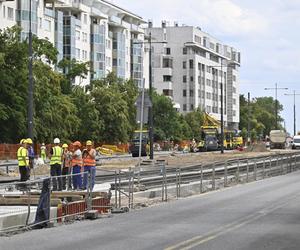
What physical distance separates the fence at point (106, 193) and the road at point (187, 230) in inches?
22.6

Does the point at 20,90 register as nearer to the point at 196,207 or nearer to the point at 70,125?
the point at 70,125

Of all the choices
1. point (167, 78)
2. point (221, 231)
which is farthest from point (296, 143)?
point (221, 231)

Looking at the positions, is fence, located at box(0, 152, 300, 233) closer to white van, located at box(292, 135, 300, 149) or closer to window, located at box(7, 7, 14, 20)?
window, located at box(7, 7, 14, 20)

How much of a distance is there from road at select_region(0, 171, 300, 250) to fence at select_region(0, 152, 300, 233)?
57 cm

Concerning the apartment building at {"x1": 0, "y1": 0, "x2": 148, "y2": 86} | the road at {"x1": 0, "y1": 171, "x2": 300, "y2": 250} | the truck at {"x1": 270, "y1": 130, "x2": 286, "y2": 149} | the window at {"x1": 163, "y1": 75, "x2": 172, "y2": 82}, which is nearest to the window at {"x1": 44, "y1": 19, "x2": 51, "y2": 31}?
the apartment building at {"x1": 0, "y1": 0, "x2": 148, "y2": 86}

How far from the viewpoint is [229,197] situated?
81.8 feet

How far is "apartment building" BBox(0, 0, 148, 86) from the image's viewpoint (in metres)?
87.9

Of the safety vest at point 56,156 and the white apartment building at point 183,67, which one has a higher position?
the white apartment building at point 183,67

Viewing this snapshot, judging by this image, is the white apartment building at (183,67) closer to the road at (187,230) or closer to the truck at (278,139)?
the truck at (278,139)

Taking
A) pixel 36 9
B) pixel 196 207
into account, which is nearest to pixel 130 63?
pixel 36 9

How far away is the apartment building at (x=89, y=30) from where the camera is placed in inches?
3462

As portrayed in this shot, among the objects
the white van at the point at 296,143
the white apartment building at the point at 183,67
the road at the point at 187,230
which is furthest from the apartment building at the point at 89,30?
the road at the point at 187,230

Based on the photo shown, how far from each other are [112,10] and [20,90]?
65281mm

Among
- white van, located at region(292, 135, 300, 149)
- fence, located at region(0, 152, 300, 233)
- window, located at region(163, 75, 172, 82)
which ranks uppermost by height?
window, located at region(163, 75, 172, 82)
